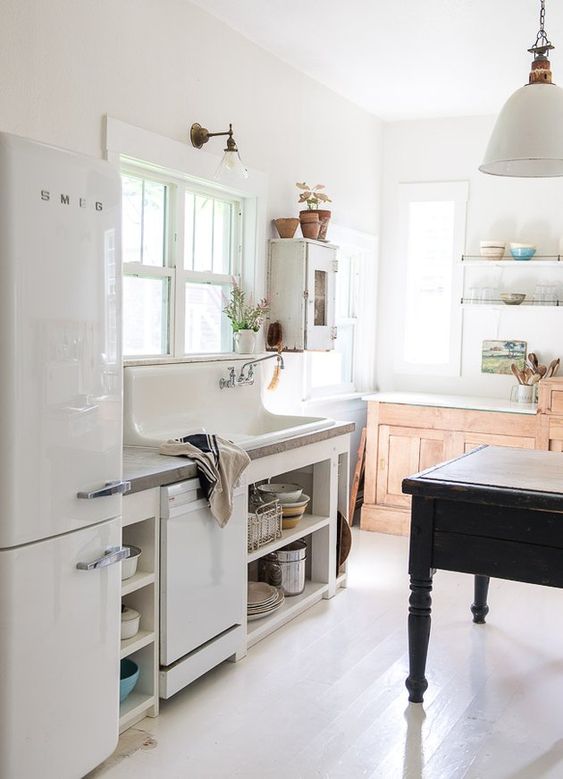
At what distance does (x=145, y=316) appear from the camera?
13.0ft

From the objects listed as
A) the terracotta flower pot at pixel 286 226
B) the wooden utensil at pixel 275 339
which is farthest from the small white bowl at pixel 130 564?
the terracotta flower pot at pixel 286 226

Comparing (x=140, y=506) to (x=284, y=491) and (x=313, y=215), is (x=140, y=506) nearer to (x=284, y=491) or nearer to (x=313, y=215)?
(x=284, y=491)

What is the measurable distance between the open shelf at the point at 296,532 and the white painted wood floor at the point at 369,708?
388 millimetres

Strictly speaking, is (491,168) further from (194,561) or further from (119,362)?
(194,561)

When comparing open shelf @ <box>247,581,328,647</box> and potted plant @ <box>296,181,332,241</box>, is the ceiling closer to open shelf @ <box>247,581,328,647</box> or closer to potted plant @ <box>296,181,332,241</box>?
potted plant @ <box>296,181,332,241</box>

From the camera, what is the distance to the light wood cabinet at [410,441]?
545cm

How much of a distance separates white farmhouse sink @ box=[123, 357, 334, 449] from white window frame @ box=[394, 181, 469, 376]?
79.0 inches

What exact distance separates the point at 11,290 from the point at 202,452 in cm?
121

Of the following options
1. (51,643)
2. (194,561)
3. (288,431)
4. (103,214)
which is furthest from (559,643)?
(103,214)

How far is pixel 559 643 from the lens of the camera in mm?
3895

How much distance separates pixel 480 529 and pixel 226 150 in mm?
2080

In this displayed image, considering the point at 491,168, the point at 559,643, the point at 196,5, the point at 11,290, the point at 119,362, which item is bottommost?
the point at 559,643

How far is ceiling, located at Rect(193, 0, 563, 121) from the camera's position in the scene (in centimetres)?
404

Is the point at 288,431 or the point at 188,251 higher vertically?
the point at 188,251
